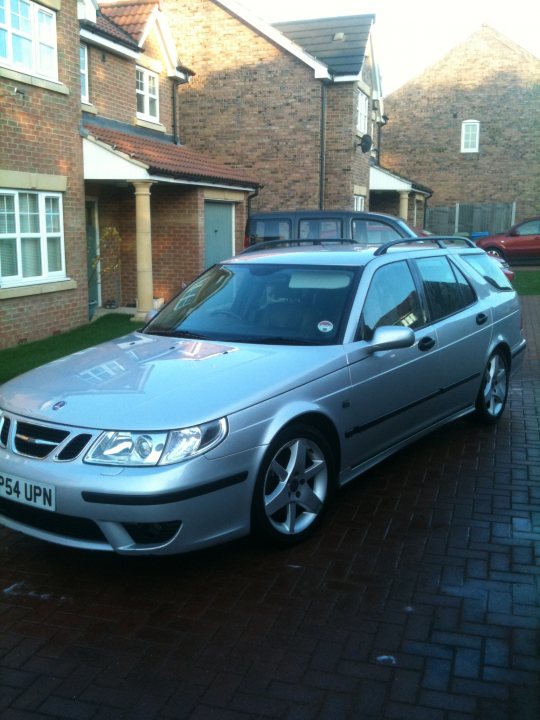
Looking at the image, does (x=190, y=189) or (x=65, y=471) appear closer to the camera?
(x=65, y=471)

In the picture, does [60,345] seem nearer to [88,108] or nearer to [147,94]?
[88,108]

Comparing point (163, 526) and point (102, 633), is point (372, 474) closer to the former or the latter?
point (163, 526)

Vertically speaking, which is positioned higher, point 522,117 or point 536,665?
point 522,117

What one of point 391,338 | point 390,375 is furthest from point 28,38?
point 391,338

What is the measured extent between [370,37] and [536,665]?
23.1 meters

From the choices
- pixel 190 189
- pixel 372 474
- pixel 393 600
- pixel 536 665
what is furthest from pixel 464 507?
pixel 190 189

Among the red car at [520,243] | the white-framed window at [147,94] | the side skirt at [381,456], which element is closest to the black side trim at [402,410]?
the side skirt at [381,456]

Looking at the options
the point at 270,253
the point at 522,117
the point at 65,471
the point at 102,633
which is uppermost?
the point at 522,117

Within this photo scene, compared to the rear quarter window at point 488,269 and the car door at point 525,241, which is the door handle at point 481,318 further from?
the car door at point 525,241

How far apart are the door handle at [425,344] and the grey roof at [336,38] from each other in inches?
681

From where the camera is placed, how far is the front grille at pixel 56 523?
3914mm

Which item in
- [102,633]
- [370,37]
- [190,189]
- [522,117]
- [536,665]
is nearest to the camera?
[536,665]

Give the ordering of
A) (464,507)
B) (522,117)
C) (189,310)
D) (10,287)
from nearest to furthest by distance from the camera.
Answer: (464,507)
(189,310)
(10,287)
(522,117)

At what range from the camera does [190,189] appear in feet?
56.4
